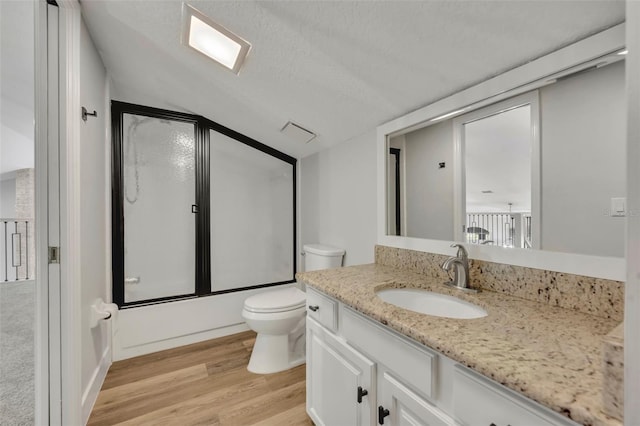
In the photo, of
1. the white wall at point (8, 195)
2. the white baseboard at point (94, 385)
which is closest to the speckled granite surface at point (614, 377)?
the white baseboard at point (94, 385)

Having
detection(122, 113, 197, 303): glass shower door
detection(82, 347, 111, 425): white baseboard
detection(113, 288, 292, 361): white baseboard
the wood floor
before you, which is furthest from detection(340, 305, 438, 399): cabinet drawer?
detection(122, 113, 197, 303): glass shower door

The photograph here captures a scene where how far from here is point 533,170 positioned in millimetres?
1000

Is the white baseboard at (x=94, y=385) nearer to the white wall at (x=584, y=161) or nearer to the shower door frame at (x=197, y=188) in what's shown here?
the shower door frame at (x=197, y=188)

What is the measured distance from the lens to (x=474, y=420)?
2.07 ft

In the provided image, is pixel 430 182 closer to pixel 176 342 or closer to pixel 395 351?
pixel 395 351

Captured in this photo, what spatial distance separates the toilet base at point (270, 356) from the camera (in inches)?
74.2

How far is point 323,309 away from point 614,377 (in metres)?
0.97

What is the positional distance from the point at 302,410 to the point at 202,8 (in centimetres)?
210

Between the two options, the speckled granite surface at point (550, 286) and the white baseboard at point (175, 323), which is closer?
the speckled granite surface at point (550, 286)

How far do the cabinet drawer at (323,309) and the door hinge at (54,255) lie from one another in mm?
1164

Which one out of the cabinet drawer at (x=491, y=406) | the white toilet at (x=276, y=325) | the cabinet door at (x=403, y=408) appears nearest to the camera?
the cabinet drawer at (x=491, y=406)

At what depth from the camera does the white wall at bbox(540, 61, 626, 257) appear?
31.7 inches

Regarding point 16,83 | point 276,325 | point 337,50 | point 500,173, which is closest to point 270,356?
point 276,325

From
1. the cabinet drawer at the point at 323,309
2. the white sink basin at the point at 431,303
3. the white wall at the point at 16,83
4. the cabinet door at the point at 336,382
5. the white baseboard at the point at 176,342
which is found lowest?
the white baseboard at the point at 176,342
